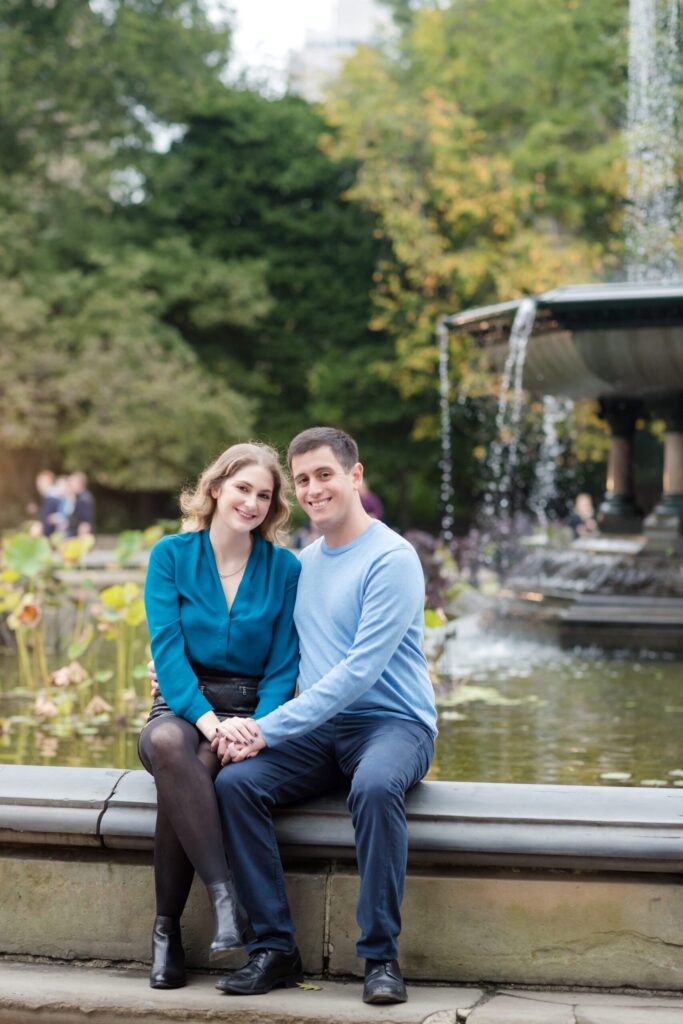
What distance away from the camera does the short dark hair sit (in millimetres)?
3541

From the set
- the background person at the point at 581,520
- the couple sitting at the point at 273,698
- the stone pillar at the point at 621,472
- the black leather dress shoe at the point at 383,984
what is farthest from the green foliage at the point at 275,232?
the black leather dress shoe at the point at 383,984

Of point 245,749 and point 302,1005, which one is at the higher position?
point 245,749

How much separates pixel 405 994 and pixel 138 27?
89.3ft

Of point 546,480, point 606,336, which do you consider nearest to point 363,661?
point 606,336

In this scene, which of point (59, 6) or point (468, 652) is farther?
point (59, 6)

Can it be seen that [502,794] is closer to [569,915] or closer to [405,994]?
[569,915]

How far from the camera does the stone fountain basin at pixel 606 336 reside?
336 inches

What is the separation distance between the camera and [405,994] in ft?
9.81

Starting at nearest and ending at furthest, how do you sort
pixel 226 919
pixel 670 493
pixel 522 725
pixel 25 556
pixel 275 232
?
pixel 226 919
pixel 522 725
pixel 25 556
pixel 670 493
pixel 275 232

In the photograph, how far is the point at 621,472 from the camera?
10.5m

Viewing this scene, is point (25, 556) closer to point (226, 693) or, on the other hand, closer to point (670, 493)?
point (226, 693)

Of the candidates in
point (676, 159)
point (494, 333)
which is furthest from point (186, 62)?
point (494, 333)

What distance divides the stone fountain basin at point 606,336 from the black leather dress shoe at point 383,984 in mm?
6054

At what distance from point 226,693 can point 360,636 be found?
398mm
